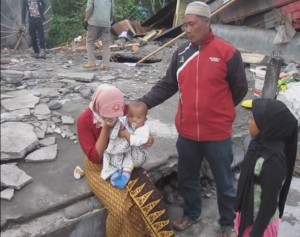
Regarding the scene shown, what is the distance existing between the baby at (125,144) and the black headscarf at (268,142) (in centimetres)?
74

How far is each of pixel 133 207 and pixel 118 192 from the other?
0.16 m

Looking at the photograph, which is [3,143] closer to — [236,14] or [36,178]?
[36,178]

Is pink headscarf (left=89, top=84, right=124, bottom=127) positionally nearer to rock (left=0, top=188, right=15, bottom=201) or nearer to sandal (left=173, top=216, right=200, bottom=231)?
rock (left=0, top=188, right=15, bottom=201)

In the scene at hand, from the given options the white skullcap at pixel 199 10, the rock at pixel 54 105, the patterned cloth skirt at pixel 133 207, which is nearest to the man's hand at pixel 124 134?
the patterned cloth skirt at pixel 133 207

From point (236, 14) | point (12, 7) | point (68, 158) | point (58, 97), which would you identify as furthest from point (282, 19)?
point (12, 7)

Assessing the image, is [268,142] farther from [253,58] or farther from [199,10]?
[253,58]

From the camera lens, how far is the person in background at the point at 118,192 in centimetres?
252

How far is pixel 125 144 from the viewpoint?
263cm

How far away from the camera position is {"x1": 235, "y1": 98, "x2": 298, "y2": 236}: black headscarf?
2209 millimetres

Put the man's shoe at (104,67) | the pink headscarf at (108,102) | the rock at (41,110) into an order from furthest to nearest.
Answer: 1. the man's shoe at (104,67)
2. the rock at (41,110)
3. the pink headscarf at (108,102)

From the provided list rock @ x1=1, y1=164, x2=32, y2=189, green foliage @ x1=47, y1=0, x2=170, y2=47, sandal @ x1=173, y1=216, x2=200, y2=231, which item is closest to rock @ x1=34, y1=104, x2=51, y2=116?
rock @ x1=1, y1=164, x2=32, y2=189

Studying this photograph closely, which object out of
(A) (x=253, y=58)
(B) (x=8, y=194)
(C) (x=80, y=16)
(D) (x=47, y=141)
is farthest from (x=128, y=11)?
(B) (x=8, y=194)

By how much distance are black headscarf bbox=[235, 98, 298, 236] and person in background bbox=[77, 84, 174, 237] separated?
0.64 m

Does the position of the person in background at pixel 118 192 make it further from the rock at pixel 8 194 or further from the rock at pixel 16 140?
the rock at pixel 8 194
